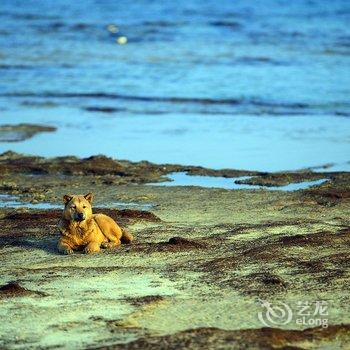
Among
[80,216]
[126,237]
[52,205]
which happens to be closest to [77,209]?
[80,216]

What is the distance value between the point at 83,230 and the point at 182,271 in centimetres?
142

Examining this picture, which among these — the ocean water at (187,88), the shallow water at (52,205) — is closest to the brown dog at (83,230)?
the shallow water at (52,205)

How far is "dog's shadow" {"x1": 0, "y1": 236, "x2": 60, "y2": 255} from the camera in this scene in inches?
460

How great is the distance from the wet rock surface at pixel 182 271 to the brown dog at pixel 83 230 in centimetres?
15

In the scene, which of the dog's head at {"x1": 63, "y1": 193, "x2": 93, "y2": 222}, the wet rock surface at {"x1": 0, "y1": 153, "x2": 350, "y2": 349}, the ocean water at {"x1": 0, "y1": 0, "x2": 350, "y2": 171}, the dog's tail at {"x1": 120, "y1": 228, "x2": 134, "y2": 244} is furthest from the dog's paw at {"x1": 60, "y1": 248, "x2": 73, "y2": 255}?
the ocean water at {"x1": 0, "y1": 0, "x2": 350, "y2": 171}

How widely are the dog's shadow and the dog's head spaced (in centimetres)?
38

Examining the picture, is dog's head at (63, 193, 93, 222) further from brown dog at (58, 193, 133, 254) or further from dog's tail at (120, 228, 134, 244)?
dog's tail at (120, 228, 134, 244)

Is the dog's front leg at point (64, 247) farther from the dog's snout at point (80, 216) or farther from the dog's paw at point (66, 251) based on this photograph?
the dog's snout at point (80, 216)

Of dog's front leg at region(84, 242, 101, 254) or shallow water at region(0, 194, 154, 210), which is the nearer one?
dog's front leg at region(84, 242, 101, 254)

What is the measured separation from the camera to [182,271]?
10.5 m

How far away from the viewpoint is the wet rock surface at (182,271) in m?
8.50

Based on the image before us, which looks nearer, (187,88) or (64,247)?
(64,247)

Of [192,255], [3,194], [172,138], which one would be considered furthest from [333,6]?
[192,255]

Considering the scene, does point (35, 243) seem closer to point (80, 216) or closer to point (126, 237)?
point (80, 216)
